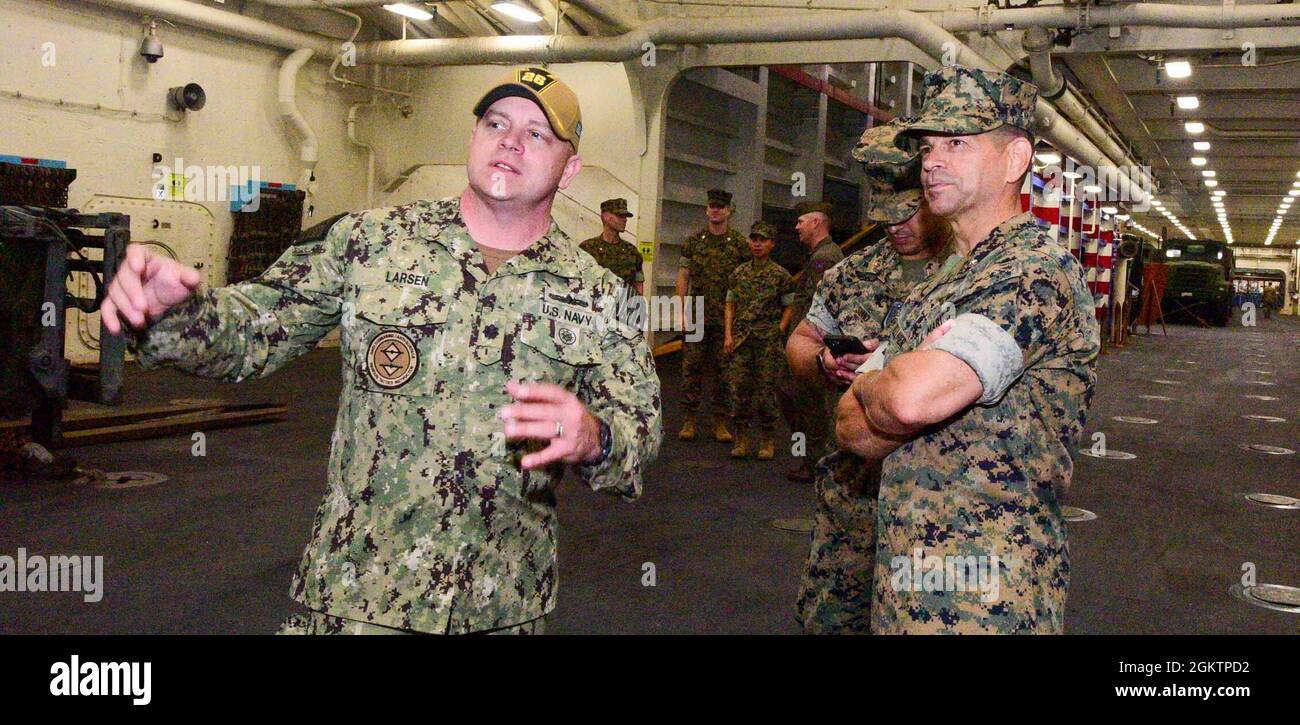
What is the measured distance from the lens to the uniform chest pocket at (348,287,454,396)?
186 cm

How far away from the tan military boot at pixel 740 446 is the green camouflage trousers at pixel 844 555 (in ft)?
13.7

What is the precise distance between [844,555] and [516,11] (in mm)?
9439

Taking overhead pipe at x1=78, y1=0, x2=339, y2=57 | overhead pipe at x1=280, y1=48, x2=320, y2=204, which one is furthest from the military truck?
overhead pipe at x1=78, y1=0, x2=339, y2=57

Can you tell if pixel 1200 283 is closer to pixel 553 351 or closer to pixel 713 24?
pixel 713 24

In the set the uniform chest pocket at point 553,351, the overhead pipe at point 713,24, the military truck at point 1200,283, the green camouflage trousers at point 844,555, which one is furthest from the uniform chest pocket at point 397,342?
the military truck at point 1200,283

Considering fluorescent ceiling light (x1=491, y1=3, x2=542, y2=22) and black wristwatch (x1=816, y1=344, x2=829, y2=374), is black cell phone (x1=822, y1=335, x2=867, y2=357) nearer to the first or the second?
black wristwatch (x1=816, y1=344, x2=829, y2=374)

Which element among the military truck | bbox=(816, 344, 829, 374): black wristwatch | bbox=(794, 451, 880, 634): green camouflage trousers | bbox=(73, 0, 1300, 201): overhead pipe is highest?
bbox=(73, 0, 1300, 201): overhead pipe

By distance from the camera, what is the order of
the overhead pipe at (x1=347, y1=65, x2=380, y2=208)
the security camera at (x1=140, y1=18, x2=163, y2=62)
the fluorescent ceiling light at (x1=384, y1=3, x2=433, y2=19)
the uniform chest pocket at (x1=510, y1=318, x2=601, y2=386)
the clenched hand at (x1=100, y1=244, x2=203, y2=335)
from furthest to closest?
the overhead pipe at (x1=347, y1=65, x2=380, y2=208), the fluorescent ceiling light at (x1=384, y1=3, x2=433, y2=19), the security camera at (x1=140, y1=18, x2=163, y2=62), the uniform chest pocket at (x1=510, y1=318, x2=601, y2=386), the clenched hand at (x1=100, y1=244, x2=203, y2=335)

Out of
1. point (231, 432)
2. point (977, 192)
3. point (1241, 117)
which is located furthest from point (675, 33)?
point (1241, 117)

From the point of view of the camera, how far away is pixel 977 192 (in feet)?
7.06

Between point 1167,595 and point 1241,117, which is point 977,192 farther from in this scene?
point 1241,117

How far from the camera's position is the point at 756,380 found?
24.5 ft

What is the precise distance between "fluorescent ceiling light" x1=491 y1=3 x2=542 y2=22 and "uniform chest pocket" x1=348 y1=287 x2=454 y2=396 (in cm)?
982

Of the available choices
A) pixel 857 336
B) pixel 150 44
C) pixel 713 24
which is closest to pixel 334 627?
pixel 857 336
